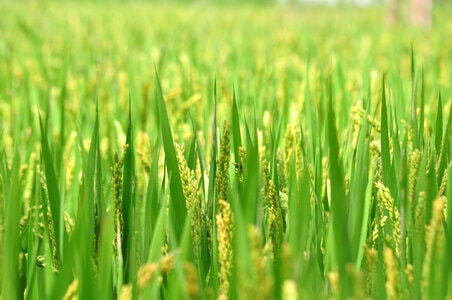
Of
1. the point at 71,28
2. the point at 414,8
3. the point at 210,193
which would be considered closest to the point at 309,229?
the point at 210,193

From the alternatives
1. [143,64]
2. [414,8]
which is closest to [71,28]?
[143,64]

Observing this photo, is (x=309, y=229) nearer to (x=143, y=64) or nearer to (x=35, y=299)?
(x=35, y=299)

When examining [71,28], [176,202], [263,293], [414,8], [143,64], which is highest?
[414,8]

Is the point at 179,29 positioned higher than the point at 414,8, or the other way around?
the point at 414,8

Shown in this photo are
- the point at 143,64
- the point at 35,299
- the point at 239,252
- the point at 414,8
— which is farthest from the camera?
the point at 414,8

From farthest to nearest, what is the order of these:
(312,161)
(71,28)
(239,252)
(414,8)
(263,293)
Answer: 1. (414,8)
2. (71,28)
3. (312,161)
4. (239,252)
5. (263,293)

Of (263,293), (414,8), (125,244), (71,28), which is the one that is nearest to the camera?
(263,293)

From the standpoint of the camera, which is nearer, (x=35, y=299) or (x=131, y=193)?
(x=35, y=299)

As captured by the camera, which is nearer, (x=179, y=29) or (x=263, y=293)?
(x=263, y=293)

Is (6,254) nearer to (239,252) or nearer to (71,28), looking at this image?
(239,252)
